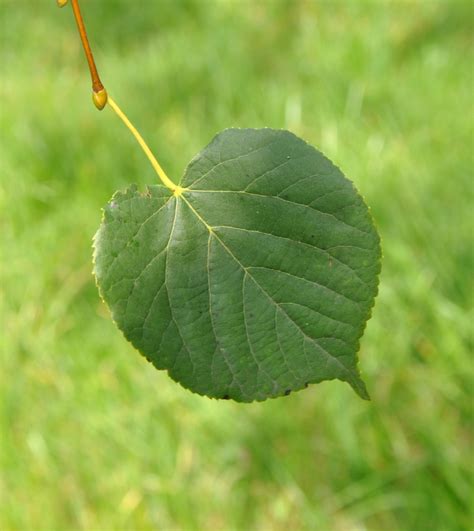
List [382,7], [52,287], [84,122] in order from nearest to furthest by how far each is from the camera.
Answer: [52,287] → [84,122] → [382,7]

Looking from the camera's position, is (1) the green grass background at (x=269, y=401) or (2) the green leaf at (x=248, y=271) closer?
(2) the green leaf at (x=248, y=271)

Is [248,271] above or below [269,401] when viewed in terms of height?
below

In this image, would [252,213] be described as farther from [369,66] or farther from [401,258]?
[369,66]

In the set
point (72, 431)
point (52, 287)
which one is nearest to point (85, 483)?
point (72, 431)

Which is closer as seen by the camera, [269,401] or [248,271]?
[248,271]

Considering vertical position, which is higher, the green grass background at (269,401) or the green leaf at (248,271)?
the green grass background at (269,401)
